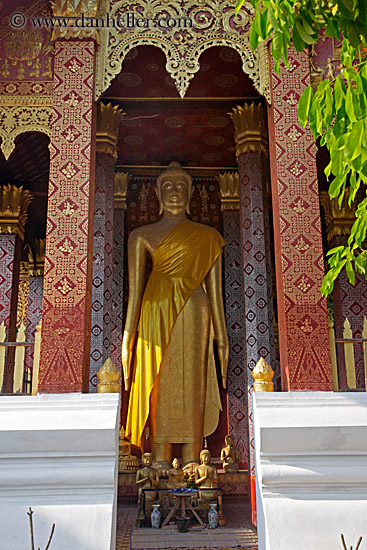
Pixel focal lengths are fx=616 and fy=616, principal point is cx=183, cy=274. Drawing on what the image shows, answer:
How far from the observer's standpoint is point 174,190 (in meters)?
7.82

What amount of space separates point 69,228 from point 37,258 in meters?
6.60

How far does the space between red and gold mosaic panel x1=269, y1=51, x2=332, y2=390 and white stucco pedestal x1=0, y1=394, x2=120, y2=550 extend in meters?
1.55

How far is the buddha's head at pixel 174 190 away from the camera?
7.80 metres

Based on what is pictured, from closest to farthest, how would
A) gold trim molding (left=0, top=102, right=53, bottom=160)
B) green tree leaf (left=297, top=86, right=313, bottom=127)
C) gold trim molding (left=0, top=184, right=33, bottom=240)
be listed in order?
1. green tree leaf (left=297, top=86, right=313, bottom=127)
2. gold trim molding (left=0, top=102, right=53, bottom=160)
3. gold trim molding (left=0, top=184, right=33, bottom=240)

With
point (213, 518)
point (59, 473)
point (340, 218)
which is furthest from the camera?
point (340, 218)

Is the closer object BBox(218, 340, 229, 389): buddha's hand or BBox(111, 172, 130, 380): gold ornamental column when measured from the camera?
BBox(218, 340, 229, 389): buddha's hand

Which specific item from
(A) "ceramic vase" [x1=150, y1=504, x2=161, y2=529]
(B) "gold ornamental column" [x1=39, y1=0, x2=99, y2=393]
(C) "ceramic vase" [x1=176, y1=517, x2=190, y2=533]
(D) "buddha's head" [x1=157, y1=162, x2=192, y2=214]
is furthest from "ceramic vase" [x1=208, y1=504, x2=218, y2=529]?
(D) "buddha's head" [x1=157, y1=162, x2=192, y2=214]

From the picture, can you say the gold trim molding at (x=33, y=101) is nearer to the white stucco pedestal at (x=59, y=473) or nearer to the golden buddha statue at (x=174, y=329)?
the golden buddha statue at (x=174, y=329)

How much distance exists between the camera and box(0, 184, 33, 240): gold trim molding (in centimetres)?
→ 891

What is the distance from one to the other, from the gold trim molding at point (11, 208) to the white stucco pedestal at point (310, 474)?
5447mm

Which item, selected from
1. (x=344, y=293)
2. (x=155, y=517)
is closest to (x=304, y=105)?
(x=155, y=517)

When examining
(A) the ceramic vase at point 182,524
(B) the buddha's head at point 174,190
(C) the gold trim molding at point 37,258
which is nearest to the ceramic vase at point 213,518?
(A) the ceramic vase at point 182,524

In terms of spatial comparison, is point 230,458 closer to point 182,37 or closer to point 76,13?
point 182,37

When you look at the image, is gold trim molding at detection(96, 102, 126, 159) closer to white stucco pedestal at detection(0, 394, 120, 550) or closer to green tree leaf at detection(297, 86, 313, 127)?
white stucco pedestal at detection(0, 394, 120, 550)
